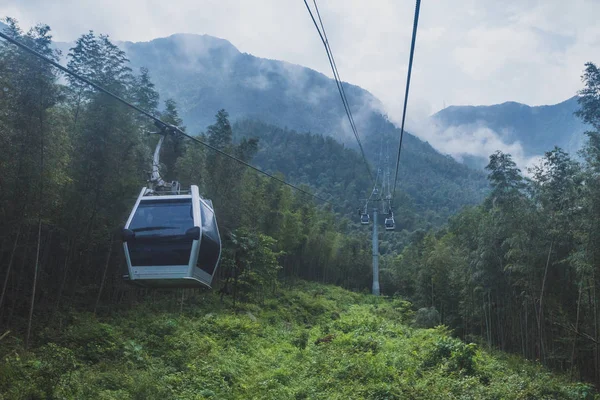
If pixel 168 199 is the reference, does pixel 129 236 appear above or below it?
below

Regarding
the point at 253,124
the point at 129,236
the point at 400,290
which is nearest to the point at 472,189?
the point at 253,124

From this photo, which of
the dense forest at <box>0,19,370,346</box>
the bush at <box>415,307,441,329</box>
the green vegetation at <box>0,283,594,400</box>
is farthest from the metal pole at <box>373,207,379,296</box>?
the green vegetation at <box>0,283,594,400</box>

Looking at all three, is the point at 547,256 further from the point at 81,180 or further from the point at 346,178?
the point at 346,178

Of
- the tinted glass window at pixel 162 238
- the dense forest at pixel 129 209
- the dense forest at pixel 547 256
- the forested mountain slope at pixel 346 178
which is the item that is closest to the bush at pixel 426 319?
the dense forest at pixel 129 209

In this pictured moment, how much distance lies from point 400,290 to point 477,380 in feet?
123

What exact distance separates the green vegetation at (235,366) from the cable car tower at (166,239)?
2483mm

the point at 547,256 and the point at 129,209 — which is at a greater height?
the point at 129,209

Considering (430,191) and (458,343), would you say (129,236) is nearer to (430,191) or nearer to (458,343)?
(458,343)

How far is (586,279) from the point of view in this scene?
15594 millimetres

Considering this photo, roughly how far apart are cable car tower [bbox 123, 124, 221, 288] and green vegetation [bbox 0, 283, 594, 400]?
248 cm

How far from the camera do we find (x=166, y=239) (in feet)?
26.3

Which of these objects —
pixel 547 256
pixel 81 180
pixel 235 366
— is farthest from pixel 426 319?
pixel 81 180

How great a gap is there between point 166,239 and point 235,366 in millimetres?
6502

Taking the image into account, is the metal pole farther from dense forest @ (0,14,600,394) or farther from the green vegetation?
the green vegetation
